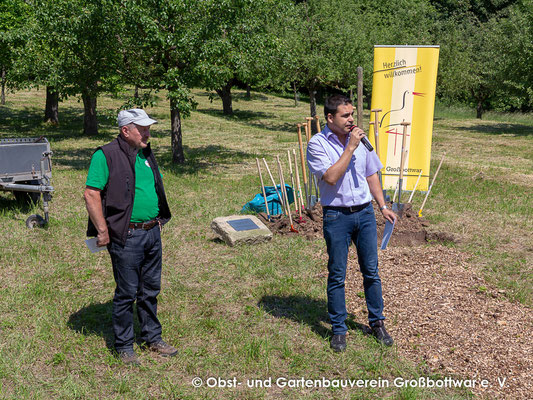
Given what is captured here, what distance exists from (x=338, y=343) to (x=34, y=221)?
20.1 feet

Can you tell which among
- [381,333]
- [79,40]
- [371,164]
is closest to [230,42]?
[79,40]

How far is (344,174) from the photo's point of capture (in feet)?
14.6

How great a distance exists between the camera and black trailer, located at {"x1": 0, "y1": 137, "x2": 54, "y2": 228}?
28.2 feet

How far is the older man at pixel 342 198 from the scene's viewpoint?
446 centimetres

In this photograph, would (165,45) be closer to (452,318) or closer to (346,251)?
(346,251)

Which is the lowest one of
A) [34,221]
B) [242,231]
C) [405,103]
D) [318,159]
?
[34,221]

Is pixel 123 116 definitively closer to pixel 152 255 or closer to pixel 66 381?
pixel 152 255

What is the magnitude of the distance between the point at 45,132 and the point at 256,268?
1834cm

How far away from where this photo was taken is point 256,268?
22.6ft

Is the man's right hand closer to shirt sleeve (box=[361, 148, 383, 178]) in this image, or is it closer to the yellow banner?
shirt sleeve (box=[361, 148, 383, 178])

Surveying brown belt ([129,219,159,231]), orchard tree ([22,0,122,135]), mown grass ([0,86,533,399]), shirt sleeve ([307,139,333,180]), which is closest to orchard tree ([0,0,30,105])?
orchard tree ([22,0,122,135])

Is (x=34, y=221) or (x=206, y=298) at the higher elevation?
(x=34, y=221)

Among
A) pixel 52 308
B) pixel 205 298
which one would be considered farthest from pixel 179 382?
pixel 52 308

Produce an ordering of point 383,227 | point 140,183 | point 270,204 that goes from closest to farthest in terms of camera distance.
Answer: point 140,183 < point 383,227 < point 270,204
